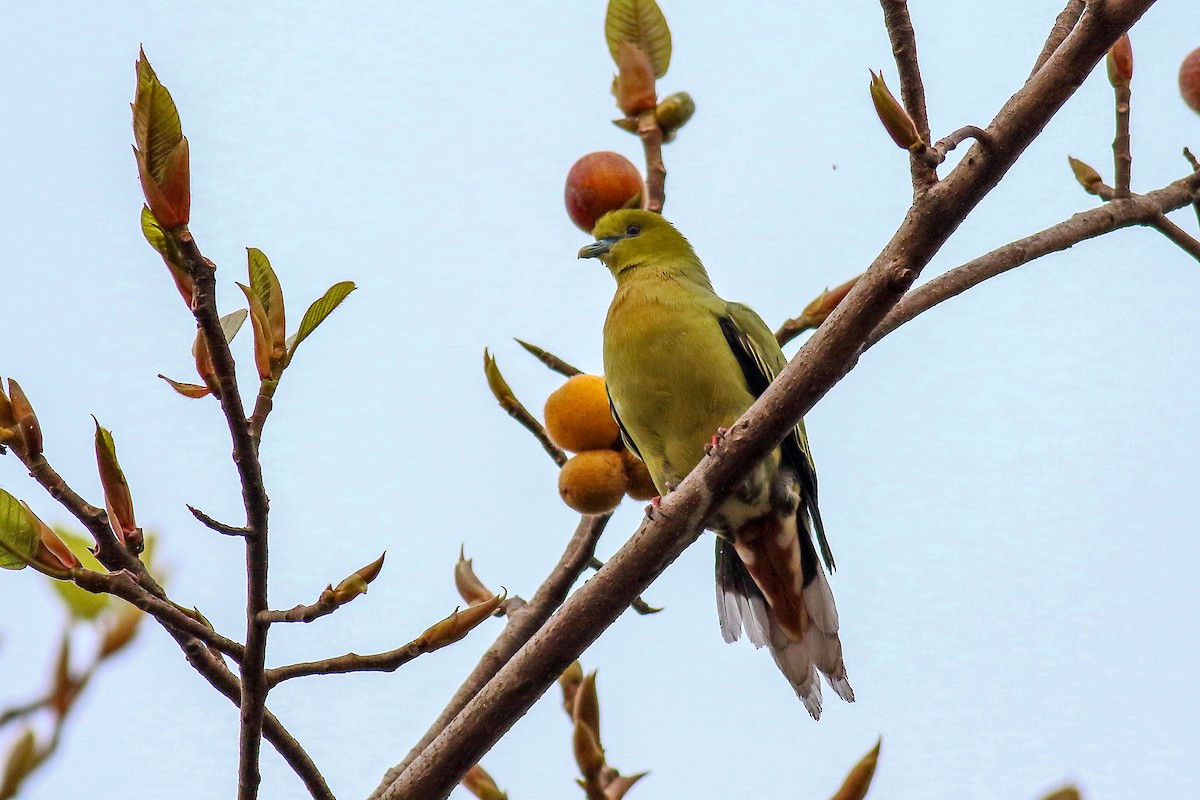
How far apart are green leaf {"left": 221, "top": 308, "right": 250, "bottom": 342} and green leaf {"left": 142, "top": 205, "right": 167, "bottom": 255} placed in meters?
0.24

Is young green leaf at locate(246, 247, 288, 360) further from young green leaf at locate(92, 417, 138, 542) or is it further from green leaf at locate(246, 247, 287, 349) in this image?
young green leaf at locate(92, 417, 138, 542)

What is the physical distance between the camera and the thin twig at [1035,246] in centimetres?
302

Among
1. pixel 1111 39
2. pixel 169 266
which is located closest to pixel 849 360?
pixel 1111 39

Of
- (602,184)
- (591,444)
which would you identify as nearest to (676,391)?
(591,444)

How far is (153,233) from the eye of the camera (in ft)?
6.60

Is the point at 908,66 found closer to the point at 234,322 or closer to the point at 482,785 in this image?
the point at 234,322

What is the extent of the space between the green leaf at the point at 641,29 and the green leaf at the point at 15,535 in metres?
2.28

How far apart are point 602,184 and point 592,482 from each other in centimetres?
98

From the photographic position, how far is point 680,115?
3.78 meters

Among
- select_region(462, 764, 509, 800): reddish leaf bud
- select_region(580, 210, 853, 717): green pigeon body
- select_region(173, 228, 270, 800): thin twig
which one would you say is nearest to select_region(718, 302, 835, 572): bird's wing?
select_region(580, 210, 853, 717): green pigeon body

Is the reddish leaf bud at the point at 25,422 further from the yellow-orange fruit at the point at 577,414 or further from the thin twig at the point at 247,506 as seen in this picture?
the yellow-orange fruit at the point at 577,414

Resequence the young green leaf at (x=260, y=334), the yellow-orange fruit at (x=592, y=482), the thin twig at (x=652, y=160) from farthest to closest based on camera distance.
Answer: the thin twig at (x=652, y=160)
the yellow-orange fruit at (x=592, y=482)
the young green leaf at (x=260, y=334)

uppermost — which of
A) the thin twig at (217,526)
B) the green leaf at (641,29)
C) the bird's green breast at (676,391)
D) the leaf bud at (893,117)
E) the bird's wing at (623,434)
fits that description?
the green leaf at (641,29)

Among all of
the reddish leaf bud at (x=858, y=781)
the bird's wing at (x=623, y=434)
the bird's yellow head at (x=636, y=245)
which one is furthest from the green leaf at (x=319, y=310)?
the bird's yellow head at (x=636, y=245)
